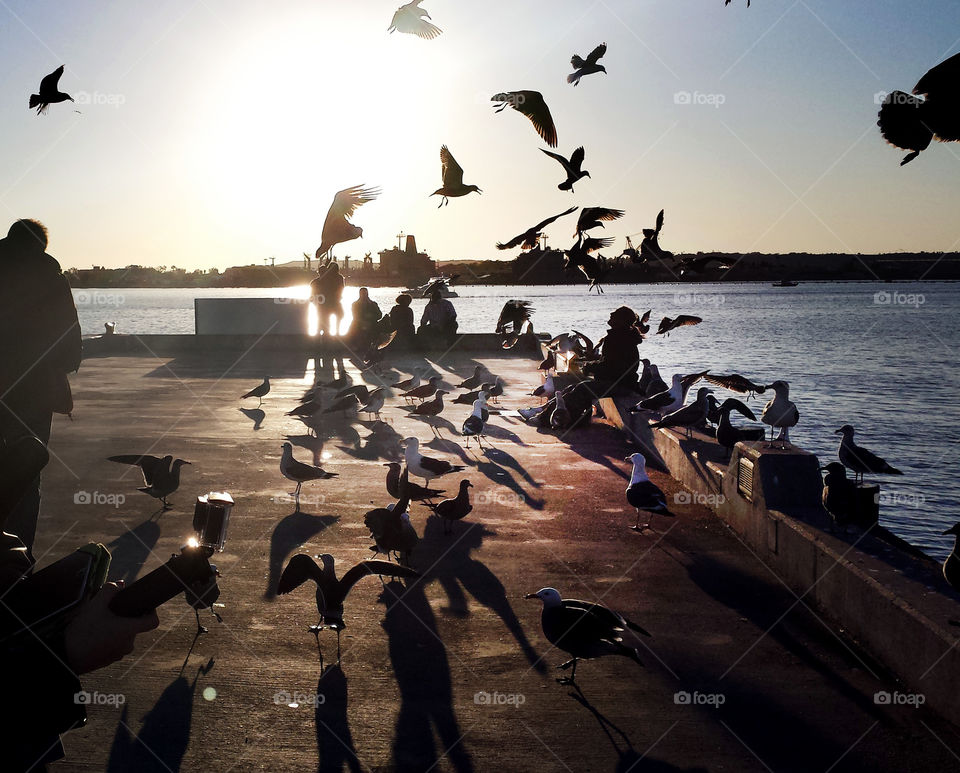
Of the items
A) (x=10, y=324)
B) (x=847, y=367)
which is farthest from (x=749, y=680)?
(x=847, y=367)

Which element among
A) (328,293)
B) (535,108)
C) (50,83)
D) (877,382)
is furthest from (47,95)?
(877,382)

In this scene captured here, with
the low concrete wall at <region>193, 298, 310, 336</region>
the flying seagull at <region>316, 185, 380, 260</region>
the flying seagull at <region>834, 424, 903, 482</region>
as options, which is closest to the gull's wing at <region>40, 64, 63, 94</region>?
the flying seagull at <region>316, 185, 380, 260</region>

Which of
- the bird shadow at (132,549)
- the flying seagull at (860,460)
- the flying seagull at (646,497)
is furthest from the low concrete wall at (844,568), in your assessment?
the bird shadow at (132,549)

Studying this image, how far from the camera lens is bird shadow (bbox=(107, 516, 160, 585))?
7.56 metres

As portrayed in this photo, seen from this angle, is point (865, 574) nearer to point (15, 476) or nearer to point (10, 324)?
point (15, 476)

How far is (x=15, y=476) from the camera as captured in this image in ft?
7.84

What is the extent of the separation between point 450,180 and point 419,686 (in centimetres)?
615

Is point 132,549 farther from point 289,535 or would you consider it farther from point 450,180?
point 450,180

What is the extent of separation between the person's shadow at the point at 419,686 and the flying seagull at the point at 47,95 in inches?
335

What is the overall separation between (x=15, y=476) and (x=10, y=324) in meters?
4.66

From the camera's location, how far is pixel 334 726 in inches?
200

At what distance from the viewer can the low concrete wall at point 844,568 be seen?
530 cm

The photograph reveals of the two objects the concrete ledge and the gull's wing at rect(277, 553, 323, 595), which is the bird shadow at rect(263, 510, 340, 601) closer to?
the gull's wing at rect(277, 553, 323, 595)

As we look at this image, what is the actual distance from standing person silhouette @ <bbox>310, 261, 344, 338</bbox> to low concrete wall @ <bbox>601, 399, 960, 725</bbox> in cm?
1626
